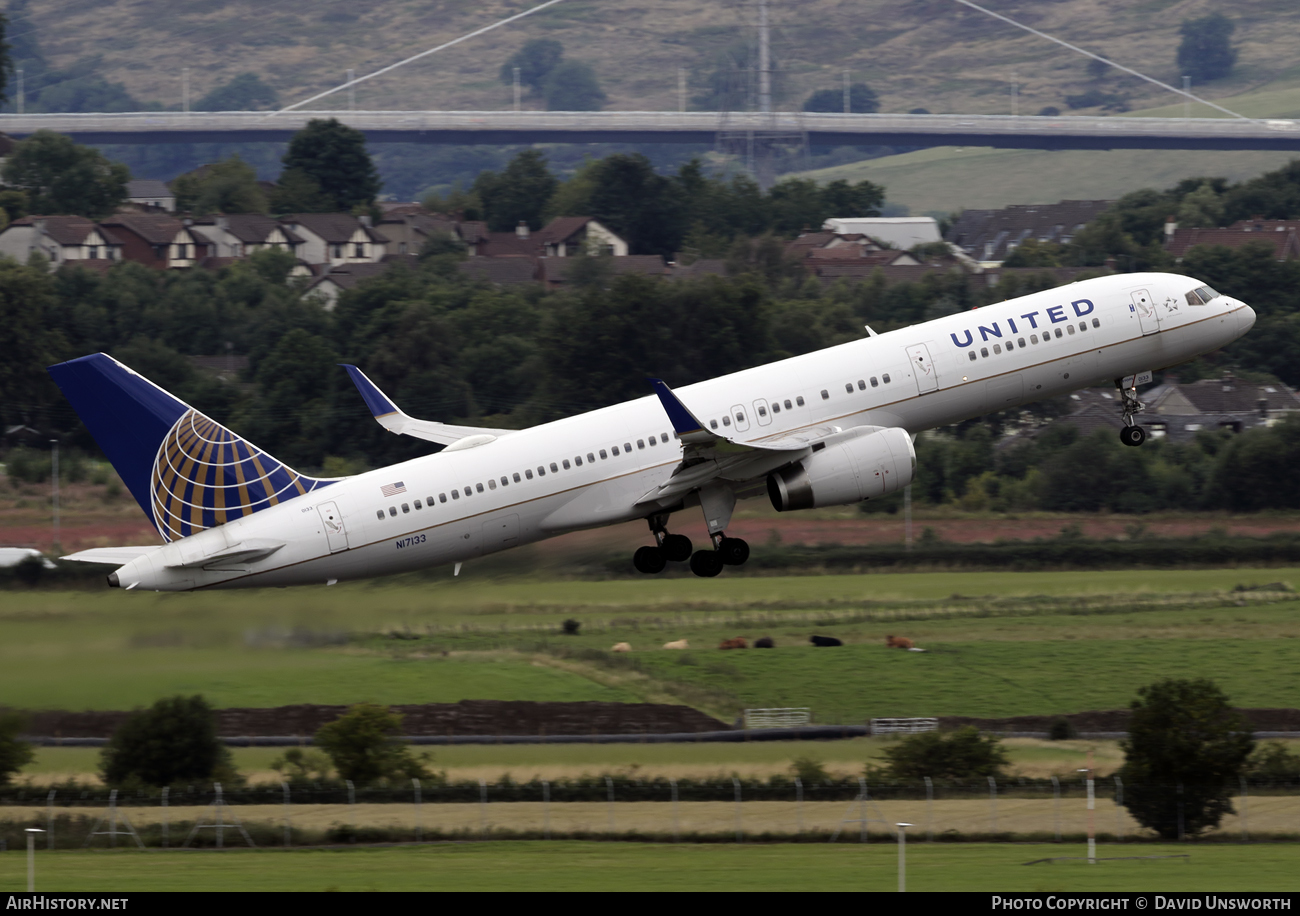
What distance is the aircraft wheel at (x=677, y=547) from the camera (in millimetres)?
54875

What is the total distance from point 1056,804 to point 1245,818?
5.91 m

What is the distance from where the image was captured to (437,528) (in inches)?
2012

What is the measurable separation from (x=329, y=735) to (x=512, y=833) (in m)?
11.5

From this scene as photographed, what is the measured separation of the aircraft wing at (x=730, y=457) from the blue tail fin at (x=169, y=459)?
10.7m

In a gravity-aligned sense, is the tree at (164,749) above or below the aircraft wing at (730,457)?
below

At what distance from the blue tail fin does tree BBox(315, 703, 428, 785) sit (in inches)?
635

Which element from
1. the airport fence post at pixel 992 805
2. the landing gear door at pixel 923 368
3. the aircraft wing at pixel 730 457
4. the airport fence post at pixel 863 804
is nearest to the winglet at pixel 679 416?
the aircraft wing at pixel 730 457

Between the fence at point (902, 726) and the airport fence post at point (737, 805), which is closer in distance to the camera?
the airport fence post at point (737, 805)

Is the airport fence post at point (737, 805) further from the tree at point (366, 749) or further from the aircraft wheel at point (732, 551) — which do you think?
the tree at point (366, 749)

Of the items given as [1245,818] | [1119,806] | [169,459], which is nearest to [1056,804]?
[1119,806]

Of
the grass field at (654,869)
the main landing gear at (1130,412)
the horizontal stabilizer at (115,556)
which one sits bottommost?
the grass field at (654,869)

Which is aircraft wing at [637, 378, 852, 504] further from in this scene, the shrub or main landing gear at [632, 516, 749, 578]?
the shrub

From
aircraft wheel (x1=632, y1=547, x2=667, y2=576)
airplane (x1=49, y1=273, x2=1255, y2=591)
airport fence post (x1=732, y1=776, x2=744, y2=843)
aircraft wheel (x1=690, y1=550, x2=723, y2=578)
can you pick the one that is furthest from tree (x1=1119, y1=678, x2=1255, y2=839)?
aircraft wheel (x1=632, y1=547, x2=667, y2=576)
